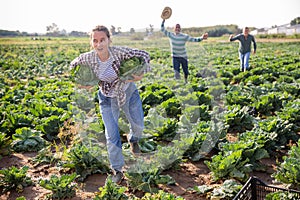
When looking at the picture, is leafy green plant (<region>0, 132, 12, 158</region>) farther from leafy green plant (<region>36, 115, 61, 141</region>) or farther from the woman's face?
the woman's face

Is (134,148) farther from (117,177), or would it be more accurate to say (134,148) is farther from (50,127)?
(50,127)

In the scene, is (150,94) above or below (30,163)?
above

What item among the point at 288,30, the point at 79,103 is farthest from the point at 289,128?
the point at 288,30

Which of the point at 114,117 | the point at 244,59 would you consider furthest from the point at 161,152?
the point at 244,59

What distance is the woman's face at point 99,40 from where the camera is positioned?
134 inches

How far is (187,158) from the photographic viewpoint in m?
4.63

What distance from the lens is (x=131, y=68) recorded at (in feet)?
12.2

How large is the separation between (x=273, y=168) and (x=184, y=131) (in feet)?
4.87

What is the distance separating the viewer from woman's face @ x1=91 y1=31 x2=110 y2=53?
340 cm

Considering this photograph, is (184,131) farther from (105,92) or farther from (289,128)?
(105,92)

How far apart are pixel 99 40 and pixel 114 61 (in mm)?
331

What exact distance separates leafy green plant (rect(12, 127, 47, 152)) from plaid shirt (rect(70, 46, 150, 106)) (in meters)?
1.99

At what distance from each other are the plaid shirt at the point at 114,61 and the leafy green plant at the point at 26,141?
1.99 metres

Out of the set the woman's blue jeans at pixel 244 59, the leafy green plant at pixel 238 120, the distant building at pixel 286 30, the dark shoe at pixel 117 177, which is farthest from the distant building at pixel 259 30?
the dark shoe at pixel 117 177
